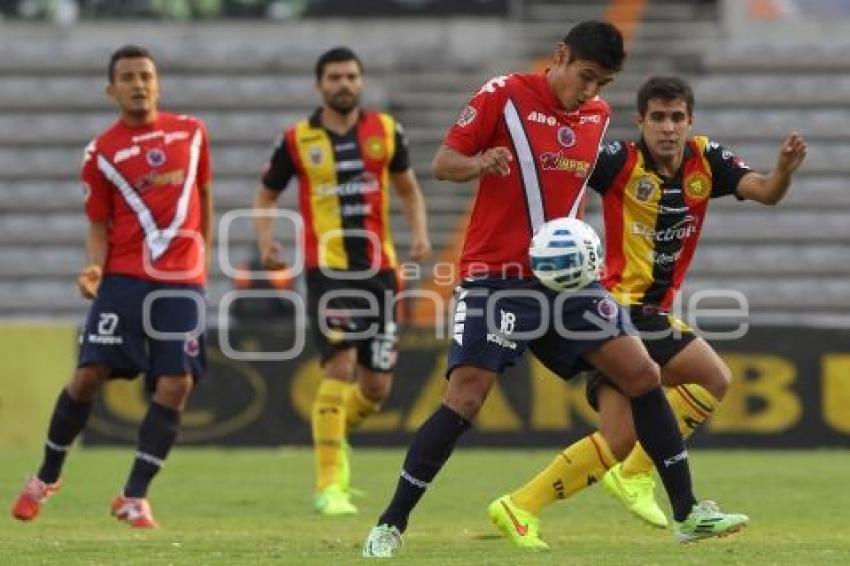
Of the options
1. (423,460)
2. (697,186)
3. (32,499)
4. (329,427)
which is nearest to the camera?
(423,460)

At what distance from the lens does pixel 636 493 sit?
973cm

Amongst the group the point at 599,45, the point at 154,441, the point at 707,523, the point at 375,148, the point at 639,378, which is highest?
the point at 599,45

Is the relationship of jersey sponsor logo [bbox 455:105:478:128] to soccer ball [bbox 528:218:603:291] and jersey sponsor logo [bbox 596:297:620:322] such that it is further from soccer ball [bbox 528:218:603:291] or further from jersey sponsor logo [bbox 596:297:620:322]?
jersey sponsor logo [bbox 596:297:620:322]

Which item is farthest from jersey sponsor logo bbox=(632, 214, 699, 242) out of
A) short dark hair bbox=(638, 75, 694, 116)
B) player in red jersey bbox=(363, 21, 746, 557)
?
player in red jersey bbox=(363, 21, 746, 557)

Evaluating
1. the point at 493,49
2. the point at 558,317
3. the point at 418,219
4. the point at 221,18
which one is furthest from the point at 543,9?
the point at 558,317

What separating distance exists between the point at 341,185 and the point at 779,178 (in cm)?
401

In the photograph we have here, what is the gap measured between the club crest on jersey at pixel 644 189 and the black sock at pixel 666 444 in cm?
135

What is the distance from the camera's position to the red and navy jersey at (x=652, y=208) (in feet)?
30.7

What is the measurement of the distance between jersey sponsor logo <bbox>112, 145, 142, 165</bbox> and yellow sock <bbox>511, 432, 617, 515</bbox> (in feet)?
9.93

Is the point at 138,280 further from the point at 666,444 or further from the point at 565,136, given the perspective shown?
the point at 666,444

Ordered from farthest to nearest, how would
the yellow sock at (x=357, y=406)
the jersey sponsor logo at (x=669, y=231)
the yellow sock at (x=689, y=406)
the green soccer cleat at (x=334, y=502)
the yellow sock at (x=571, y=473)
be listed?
1. the yellow sock at (x=357, y=406)
2. the green soccer cleat at (x=334, y=502)
3. the yellow sock at (x=689, y=406)
4. the jersey sponsor logo at (x=669, y=231)
5. the yellow sock at (x=571, y=473)

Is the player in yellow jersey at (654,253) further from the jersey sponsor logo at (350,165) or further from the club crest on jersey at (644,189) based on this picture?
the jersey sponsor logo at (350,165)

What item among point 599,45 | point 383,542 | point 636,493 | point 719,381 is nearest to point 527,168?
point 599,45

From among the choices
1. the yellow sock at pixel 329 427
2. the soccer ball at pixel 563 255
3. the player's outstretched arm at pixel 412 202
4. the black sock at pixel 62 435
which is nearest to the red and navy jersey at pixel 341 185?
the player's outstretched arm at pixel 412 202
